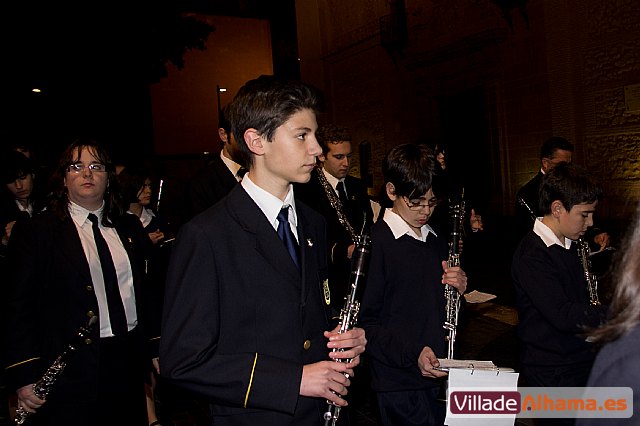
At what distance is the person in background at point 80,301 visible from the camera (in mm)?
2758

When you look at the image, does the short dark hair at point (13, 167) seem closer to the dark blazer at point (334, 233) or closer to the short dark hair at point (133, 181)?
the short dark hair at point (133, 181)

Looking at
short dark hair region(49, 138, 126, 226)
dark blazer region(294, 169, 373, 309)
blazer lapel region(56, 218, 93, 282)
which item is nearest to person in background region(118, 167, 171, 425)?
short dark hair region(49, 138, 126, 226)

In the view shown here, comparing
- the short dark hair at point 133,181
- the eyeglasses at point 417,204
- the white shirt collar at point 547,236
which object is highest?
the short dark hair at point 133,181

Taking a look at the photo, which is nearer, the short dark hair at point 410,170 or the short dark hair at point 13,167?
the short dark hair at point 410,170

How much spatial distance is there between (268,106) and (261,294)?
2.24ft

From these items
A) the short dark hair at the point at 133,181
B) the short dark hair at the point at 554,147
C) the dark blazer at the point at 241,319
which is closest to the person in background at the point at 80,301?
the dark blazer at the point at 241,319

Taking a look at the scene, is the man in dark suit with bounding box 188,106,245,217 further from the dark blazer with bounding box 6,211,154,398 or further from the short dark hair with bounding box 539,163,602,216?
the short dark hair with bounding box 539,163,602,216

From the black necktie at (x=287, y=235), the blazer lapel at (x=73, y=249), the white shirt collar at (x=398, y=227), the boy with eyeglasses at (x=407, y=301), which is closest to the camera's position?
the black necktie at (x=287, y=235)

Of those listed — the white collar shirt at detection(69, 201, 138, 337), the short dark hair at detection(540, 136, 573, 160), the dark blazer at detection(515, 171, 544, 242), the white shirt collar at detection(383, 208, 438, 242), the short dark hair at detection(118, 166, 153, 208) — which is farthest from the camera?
the short dark hair at detection(540, 136, 573, 160)

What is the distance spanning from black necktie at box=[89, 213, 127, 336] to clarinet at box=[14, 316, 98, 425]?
7.8 inches

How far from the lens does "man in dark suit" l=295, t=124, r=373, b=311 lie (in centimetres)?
454

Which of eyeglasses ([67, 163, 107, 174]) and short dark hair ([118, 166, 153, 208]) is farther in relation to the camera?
short dark hair ([118, 166, 153, 208])

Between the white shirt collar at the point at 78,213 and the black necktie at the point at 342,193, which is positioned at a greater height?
the black necktie at the point at 342,193

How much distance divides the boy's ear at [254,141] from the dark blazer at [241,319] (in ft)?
0.54
